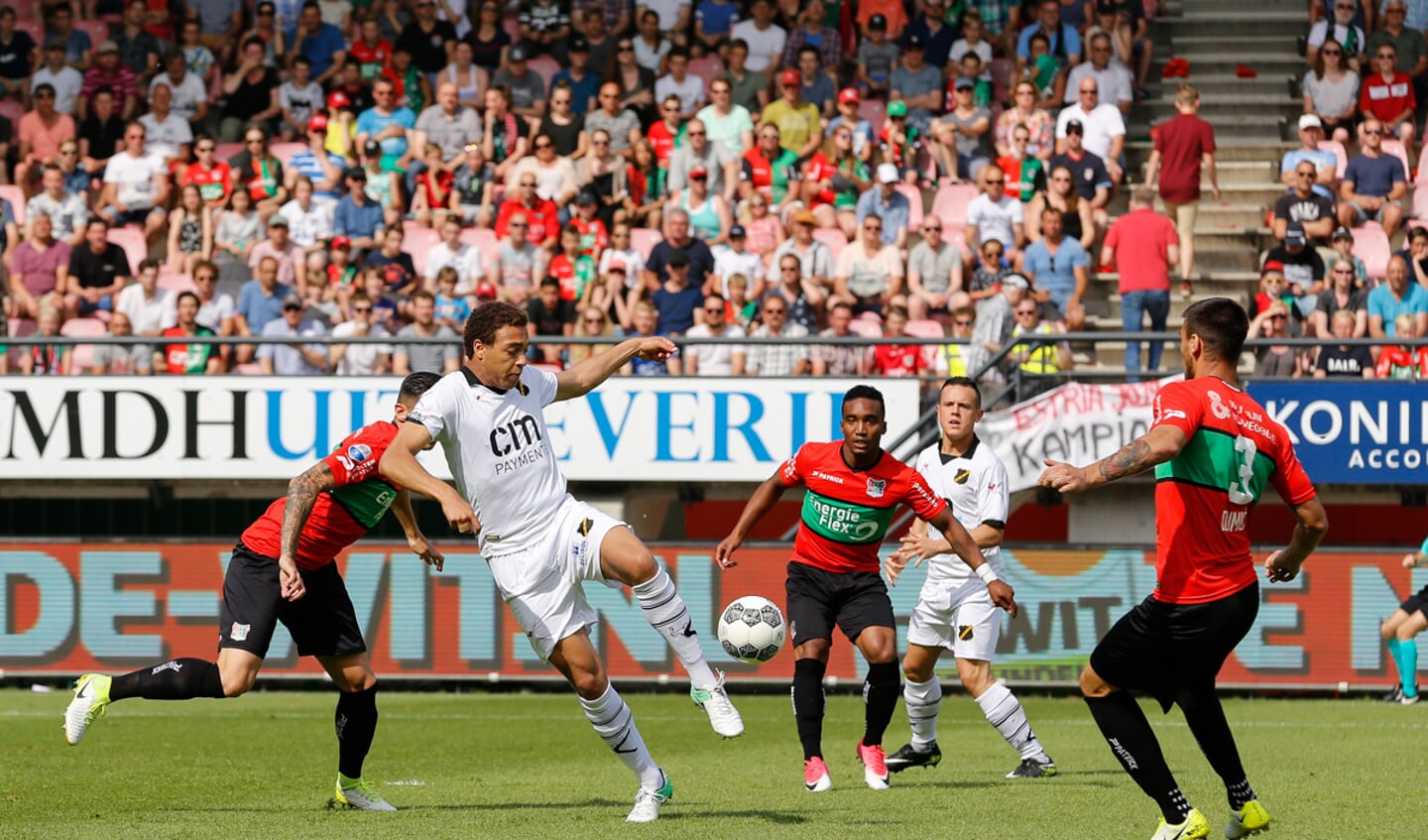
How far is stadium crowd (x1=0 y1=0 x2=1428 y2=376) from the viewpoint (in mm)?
19578

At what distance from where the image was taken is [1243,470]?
24.7 ft

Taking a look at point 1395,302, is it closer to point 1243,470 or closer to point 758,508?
point 758,508

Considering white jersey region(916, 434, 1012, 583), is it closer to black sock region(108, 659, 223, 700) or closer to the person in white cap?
black sock region(108, 659, 223, 700)

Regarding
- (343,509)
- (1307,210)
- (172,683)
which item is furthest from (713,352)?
(172,683)

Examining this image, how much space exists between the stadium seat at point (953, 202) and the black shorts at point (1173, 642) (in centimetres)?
1408

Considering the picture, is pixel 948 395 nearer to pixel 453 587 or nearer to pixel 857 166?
pixel 453 587

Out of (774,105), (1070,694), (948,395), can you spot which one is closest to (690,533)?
(1070,694)

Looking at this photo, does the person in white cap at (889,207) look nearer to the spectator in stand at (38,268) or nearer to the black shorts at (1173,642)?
the spectator in stand at (38,268)

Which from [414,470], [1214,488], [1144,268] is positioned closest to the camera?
[1214,488]

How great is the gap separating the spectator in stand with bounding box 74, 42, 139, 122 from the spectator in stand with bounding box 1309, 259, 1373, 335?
13985 mm

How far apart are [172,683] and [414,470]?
Result: 1901 mm

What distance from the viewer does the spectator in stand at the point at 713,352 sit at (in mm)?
18688

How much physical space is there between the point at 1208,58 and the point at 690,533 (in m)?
9.99

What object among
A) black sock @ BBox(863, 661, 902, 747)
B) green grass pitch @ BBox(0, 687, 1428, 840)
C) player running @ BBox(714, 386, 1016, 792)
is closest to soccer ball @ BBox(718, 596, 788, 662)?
player running @ BBox(714, 386, 1016, 792)
